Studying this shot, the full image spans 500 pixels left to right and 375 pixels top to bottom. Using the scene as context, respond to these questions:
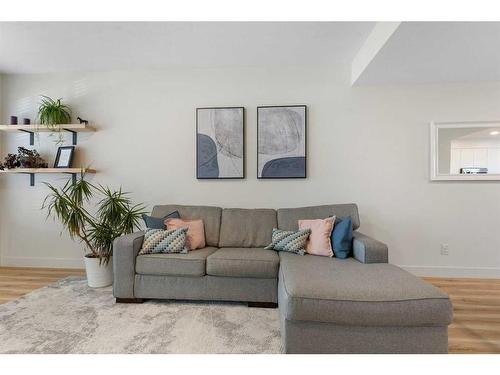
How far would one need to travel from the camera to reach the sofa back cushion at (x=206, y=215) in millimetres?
2734

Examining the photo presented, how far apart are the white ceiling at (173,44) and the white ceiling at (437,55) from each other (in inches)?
14.0

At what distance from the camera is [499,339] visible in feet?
5.77

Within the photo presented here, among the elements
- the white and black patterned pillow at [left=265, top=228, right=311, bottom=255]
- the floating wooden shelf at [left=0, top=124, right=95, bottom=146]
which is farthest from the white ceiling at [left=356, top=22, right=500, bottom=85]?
the floating wooden shelf at [left=0, top=124, right=95, bottom=146]

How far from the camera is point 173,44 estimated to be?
266 cm

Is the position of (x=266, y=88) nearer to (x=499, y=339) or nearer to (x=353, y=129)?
(x=353, y=129)

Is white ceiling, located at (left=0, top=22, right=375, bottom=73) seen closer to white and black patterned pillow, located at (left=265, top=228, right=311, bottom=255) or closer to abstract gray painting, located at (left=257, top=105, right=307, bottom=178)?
abstract gray painting, located at (left=257, top=105, right=307, bottom=178)

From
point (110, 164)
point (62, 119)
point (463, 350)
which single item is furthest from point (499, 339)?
point (62, 119)

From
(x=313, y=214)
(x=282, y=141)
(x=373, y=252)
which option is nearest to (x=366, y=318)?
(x=373, y=252)

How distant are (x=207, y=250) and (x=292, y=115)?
1779mm

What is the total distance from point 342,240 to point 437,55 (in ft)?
6.06

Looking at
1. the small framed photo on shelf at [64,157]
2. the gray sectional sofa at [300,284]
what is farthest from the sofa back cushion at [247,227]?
the small framed photo on shelf at [64,157]

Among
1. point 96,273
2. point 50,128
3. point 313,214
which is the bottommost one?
point 96,273

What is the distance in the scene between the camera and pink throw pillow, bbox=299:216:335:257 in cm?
233

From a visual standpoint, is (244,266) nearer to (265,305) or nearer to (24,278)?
(265,305)
